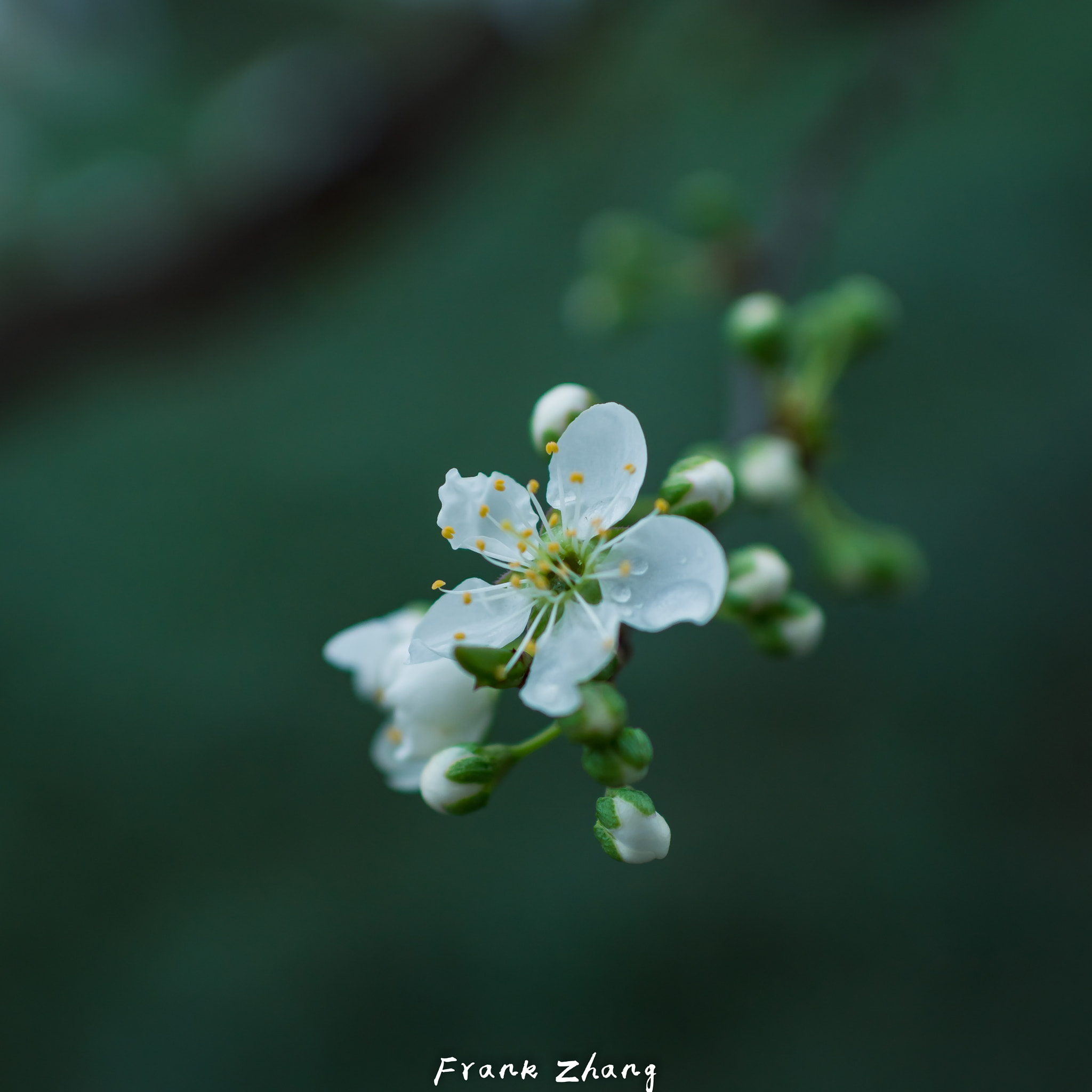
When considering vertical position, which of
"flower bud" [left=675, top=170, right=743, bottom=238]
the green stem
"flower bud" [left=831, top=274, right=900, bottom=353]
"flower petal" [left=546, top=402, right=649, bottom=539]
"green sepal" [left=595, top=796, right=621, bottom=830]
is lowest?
"green sepal" [left=595, top=796, right=621, bottom=830]

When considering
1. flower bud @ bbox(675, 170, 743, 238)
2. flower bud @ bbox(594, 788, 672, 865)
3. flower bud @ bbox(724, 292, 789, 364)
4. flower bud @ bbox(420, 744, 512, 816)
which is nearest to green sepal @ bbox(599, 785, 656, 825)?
flower bud @ bbox(594, 788, 672, 865)

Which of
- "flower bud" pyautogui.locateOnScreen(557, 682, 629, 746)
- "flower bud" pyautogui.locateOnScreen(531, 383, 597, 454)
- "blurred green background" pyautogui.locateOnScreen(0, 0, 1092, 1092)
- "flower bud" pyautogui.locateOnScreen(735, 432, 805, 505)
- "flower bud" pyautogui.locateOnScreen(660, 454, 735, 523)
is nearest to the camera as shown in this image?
"flower bud" pyautogui.locateOnScreen(557, 682, 629, 746)

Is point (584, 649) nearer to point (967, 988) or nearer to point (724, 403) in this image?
point (967, 988)

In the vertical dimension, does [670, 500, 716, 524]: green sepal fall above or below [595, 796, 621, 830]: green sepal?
above

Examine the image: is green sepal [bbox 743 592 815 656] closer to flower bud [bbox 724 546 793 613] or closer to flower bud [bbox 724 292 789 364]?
flower bud [bbox 724 546 793 613]

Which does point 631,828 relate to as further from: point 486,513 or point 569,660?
point 486,513

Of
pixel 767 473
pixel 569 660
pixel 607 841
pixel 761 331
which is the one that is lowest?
pixel 607 841

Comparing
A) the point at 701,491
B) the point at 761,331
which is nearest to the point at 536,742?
the point at 701,491
